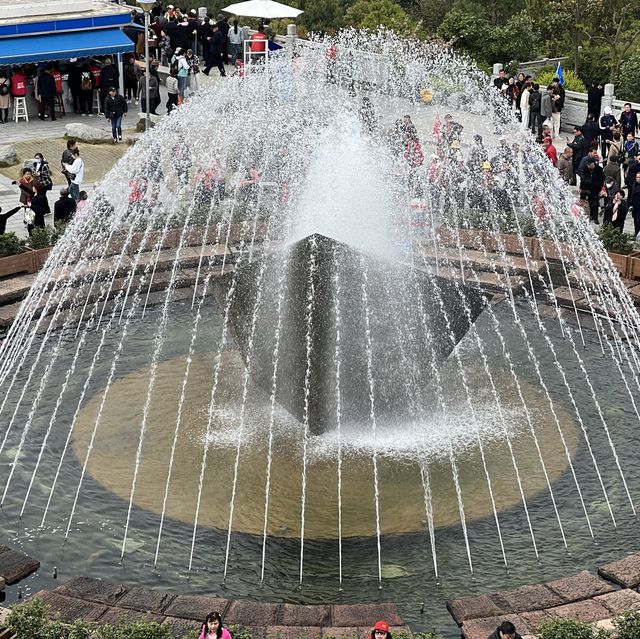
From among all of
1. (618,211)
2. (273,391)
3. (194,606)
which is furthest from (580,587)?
(618,211)

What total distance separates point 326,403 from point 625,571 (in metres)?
4.79

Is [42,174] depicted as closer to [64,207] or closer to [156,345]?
[64,207]

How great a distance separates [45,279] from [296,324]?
7.36 meters

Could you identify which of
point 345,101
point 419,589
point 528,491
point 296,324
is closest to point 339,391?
point 296,324

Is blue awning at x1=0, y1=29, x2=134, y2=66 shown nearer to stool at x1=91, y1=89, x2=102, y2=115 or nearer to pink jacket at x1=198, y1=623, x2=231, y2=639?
stool at x1=91, y1=89, x2=102, y2=115

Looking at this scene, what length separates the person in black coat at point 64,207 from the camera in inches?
984

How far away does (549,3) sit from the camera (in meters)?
42.4

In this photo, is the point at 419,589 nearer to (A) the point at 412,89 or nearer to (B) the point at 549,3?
(A) the point at 412,89

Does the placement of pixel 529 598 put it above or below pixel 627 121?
below

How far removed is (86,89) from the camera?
36.0 m

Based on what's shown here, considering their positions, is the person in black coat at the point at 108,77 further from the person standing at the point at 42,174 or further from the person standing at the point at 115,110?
the person standing at the point at 42,174

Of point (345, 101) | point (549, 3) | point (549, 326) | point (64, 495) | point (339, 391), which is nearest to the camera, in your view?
point (64, 495)

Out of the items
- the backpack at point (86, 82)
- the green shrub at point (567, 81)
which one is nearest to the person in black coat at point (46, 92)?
the backpack at point (86, 82)

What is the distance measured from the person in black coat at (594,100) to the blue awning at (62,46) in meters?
12.5
